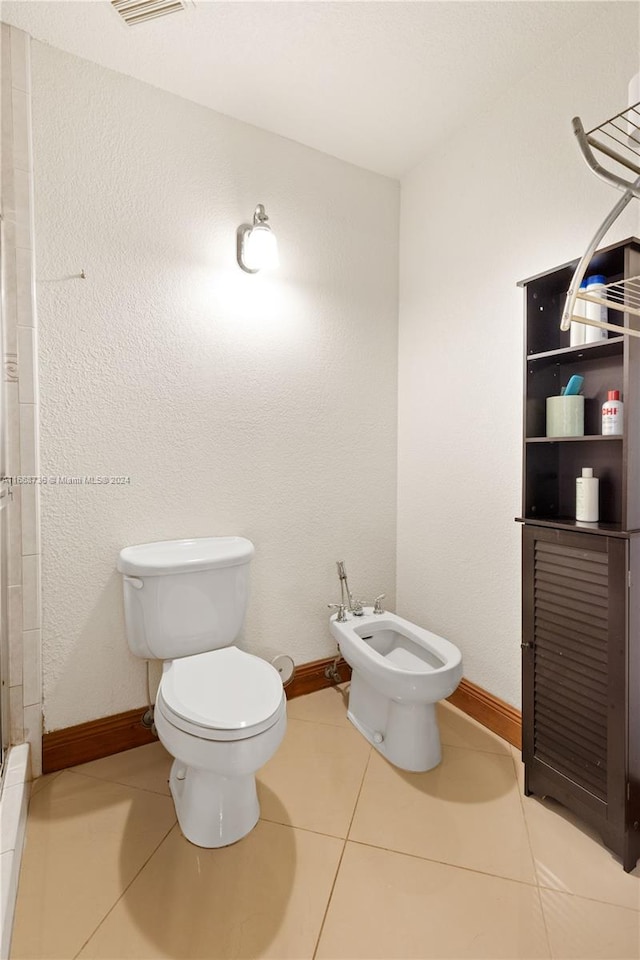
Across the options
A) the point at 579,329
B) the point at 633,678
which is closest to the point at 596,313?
the point at 579,329

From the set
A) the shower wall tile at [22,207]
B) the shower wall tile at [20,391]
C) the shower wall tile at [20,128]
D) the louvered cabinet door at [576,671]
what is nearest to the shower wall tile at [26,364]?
the shower wall tile at [20,391]

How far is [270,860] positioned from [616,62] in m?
2.53

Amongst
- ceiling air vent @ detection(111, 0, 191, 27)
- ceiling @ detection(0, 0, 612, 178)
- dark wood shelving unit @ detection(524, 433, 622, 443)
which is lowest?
dark wood shelving unit @ detection(524, 433, 622, 443)

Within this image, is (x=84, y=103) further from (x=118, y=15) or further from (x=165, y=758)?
(x=165, y=758)

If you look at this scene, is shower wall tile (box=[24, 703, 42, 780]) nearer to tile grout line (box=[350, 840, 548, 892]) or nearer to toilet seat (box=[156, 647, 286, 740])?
toilet seat (box=[156, 647, 286, 740])

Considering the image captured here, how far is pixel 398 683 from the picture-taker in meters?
1.59

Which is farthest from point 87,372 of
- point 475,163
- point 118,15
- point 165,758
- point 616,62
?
point 616,62

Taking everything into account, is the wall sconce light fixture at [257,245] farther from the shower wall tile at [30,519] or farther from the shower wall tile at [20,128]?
the shower wall tile at [30,519]

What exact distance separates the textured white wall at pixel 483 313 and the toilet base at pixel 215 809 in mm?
1053

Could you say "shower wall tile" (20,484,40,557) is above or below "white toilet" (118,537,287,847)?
above

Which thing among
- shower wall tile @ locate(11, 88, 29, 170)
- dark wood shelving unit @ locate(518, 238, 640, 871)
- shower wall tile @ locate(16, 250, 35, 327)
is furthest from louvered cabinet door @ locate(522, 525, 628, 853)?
shower wall tile @ locate(11, 88, 29, 170)

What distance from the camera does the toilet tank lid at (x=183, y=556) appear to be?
5.24 ft

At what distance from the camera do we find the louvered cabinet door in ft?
4.14

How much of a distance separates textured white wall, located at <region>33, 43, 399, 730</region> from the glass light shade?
0.23ft
